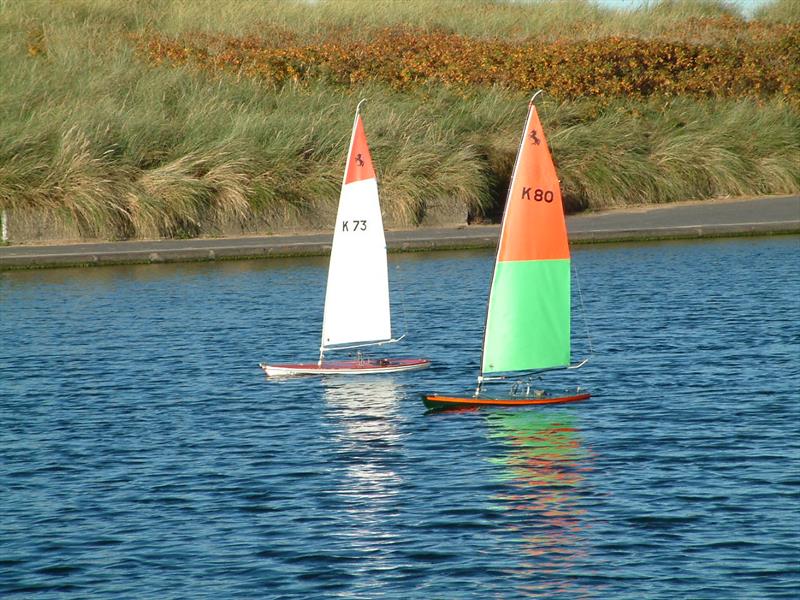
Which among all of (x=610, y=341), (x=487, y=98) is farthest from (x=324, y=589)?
(x=487, y=98)

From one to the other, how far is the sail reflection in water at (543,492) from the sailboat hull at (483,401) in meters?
0.18

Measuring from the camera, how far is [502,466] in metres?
14.9

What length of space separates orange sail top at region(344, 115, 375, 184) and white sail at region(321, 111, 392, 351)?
10cm

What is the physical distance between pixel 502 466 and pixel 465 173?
2183 centimetres

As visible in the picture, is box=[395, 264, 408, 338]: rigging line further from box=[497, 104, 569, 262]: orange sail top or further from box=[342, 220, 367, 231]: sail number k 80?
box=[497, 104, 569, 262]: orange sail top

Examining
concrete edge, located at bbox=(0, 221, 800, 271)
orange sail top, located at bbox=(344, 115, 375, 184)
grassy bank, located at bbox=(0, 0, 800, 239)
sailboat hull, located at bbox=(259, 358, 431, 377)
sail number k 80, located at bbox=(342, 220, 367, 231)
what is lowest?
sailboat hull, located at bbox=(259, 358, 431, 377)

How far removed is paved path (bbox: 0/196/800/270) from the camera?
3145 centimetres

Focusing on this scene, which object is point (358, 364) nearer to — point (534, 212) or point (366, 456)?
point (534, 212)

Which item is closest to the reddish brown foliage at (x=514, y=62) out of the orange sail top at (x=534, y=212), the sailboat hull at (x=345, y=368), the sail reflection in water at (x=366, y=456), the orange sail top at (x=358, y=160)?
the orange sail top at (x=358, y=160)

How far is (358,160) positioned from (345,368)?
287 cm

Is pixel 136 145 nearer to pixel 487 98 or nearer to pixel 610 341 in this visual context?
pixel 487 98

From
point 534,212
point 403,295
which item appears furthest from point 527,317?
point 403,295

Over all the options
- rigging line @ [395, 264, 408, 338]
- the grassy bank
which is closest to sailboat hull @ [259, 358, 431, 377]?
rigging line @ [395, 264, 408, 338]

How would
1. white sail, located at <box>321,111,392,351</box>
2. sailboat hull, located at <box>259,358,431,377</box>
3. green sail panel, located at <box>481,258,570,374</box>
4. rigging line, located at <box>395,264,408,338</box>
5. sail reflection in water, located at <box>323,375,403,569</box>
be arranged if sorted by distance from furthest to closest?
1. rigging line, located at <box>395,264,408,338</box>
2. white sail, located at <box>321,111,392,351</box>
3. sailboat hull, located at <box>259,358,431,377</box>
4. green sail panel, located at <box>481,258,570,374</box>
5. sail reflection in water, located at <box>323,375,403,569</box>
